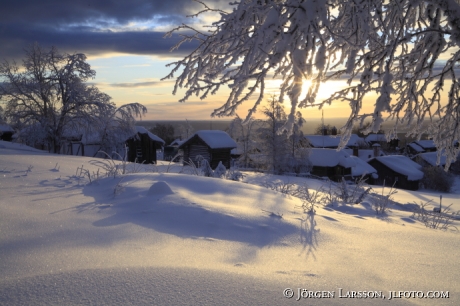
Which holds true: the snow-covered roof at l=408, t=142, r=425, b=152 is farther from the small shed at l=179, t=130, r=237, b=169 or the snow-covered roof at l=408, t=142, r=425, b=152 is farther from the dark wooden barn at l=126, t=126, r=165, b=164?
the dark wooden barn at l=126, t=126, r=165, b=164

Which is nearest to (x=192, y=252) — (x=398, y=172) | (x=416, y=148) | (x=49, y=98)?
(x=49, y=98)

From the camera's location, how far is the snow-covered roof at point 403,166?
3481 centimetres

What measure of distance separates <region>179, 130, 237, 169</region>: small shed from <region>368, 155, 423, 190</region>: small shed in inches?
→ 726

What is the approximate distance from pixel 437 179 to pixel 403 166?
3450mm

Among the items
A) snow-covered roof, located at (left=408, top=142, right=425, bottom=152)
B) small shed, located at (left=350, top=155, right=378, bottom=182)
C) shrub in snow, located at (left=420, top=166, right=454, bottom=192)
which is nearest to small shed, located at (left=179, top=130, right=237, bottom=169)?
small shed, located at (left=350, top=155, right=378, bottom=182)

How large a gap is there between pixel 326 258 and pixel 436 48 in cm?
314

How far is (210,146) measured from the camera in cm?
2808

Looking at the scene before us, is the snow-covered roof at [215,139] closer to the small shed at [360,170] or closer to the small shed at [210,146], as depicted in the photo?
the small shed at [210,146]

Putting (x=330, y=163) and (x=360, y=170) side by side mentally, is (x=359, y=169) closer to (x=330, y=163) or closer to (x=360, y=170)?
(x=360, y=170)

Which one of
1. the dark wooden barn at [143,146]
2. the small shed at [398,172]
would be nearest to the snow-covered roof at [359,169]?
the small shed at [398,172]

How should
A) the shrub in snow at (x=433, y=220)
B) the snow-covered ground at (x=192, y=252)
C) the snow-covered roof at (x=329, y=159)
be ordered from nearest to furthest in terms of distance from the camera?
the snow-covered ground at (x=192, y=252), the shrub in snow at (x=433, y=220), the snow-covered roof at (x=329, y=159)

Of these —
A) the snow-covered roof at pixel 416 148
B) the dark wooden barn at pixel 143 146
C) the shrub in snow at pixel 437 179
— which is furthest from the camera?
the snow-covered roof at pixel 416 148

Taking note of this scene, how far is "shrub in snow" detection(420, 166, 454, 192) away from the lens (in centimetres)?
3503

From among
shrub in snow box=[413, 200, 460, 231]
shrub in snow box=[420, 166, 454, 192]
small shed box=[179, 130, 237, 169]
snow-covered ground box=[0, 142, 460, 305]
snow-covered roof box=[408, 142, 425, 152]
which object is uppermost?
snow-covered roof box=[408, 142, 425, 152]
